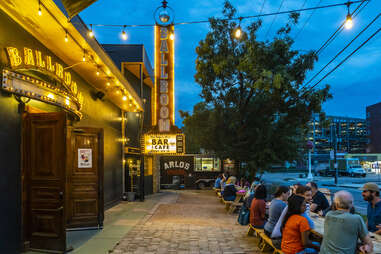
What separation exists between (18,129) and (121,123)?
9.67m

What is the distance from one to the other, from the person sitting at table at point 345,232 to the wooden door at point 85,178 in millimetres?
6773

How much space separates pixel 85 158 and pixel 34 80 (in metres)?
3.60

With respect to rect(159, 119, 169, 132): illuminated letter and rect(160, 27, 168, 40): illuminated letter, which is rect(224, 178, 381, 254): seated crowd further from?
rect(160, 27, 168, 40): illuminated letter

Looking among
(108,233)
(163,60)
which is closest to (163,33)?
(163,60)

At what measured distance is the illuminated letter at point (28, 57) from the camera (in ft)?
20.0

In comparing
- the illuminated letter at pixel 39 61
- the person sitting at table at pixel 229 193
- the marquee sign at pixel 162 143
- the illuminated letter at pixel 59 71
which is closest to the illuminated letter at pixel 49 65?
the illuminated letter at pixel 39 61

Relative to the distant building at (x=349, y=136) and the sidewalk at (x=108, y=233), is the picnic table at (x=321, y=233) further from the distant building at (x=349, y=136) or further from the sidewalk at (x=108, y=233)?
the distant building at (x=349, y=136)

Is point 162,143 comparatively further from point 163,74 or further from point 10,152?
point 10,152

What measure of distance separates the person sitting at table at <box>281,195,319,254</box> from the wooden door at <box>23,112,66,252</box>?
423cm

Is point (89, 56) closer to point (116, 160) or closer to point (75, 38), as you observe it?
point (75, 38)

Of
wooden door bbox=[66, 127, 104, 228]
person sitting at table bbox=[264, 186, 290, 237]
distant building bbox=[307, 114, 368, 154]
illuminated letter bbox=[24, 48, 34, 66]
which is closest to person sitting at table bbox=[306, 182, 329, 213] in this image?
person sitting at table bbox=[264, 186, 290, 237]

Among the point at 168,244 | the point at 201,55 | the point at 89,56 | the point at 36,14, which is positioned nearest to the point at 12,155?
the point at 36,14

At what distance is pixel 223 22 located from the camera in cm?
1759

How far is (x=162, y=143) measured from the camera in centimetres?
1612
